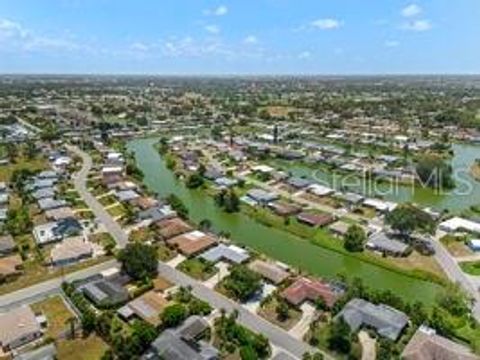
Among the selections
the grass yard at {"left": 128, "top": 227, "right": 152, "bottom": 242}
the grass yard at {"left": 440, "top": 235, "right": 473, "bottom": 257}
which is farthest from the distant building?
the grass yard at {"left": 440, "top": 235, "right": 473, "bottom": 257}

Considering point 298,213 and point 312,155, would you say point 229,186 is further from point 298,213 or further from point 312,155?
point 312,155

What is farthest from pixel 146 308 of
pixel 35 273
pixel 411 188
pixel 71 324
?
pixel 411 188

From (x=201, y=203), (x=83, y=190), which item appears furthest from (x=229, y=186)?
(x=83, y=190)

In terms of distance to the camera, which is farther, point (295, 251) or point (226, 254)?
point (295, 251)

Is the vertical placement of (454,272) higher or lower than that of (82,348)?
lower

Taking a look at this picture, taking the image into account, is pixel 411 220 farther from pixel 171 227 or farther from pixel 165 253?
pixel 171 227

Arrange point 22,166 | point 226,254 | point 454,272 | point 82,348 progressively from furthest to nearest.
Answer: point 22,166
point 226,254
point 454,272
point 82,348

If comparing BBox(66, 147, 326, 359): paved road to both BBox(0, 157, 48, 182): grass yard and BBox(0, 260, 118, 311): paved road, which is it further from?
BBox(0, 157, 48, 182): grass yard

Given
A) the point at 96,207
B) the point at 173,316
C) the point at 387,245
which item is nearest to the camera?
the point at 173,316
